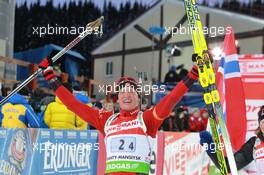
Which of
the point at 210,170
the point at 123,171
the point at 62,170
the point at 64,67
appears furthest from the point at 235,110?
the point at 64,67

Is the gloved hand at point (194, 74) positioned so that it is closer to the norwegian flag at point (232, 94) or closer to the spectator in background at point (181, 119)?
the norwegian flag at point (232, 94)

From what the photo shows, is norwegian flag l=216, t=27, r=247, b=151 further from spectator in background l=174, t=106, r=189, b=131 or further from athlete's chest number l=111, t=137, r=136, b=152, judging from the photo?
spectator in background l=174, t=106, r=189, b=131

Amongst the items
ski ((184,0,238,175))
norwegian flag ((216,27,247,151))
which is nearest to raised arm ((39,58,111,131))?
ski ((184,0,238,175))

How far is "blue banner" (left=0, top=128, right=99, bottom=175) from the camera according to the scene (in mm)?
5816

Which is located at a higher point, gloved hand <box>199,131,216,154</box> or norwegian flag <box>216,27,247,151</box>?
norwegian flag <box>216,27,247,151</box>

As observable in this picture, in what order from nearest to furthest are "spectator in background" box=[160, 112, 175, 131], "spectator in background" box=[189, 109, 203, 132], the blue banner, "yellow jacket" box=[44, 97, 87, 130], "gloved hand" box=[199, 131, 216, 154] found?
"gloved hand" box=[199, 131, 216, 154], the blue banner, "yellow jacket" box=[44, 97, 87, 130], "spectator in background" box=[160, 112, 175, 131], "spectator in background" box=[189, 109, 203, 132]

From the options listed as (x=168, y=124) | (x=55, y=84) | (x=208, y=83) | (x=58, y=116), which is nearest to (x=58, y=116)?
(x=58, y=116)

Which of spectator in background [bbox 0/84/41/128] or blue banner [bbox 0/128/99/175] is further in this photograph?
spectator in background [bbox 0/84/41/128]

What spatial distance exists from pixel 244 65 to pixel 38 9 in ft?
25.4

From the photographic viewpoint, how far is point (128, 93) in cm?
419

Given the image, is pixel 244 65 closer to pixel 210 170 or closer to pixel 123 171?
pixel 210 170

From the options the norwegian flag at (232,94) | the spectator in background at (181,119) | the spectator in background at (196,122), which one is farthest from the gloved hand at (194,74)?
the spectator in background at (196,122)

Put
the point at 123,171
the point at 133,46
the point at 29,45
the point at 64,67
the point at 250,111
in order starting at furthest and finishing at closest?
the point at 133,46
the point at 29,45
the point at 64,67
the point at 250,111
the point at 123,171

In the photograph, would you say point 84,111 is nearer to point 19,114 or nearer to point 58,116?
point 19,114
